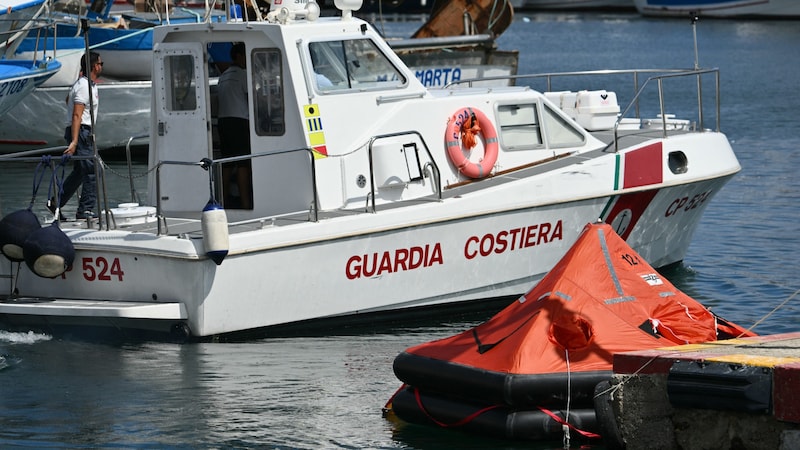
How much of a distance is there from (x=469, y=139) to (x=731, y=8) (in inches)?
2516

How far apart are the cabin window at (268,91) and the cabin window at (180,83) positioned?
0.55 meters

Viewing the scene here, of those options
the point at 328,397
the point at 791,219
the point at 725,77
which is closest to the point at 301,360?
the point at 328,397

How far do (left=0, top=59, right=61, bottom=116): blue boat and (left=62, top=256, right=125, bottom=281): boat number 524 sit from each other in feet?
31.1

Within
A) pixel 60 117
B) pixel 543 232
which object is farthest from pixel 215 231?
pixel 60 117

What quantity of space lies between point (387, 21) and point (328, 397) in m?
66.2

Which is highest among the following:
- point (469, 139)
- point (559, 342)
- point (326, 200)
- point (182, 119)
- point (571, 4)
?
point (571, 4)

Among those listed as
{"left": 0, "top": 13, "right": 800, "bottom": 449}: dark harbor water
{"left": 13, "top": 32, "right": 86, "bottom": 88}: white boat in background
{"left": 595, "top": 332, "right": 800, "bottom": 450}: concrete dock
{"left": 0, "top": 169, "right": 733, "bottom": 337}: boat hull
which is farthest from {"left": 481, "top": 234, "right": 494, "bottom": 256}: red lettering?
{"left": 13, "top": 32, "right": 86, "bottom": 88}: white boat in background

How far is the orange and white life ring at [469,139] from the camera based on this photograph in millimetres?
10570

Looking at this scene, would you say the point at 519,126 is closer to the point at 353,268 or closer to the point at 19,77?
the point at 353,268

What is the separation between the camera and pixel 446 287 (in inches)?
409

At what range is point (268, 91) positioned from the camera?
10273 millimetres

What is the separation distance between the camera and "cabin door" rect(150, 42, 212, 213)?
10438mm

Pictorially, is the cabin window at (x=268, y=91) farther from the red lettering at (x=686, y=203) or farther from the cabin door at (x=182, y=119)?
the red lettering at (x=686, y=203)

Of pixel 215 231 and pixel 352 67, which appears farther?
pixel 352 67
